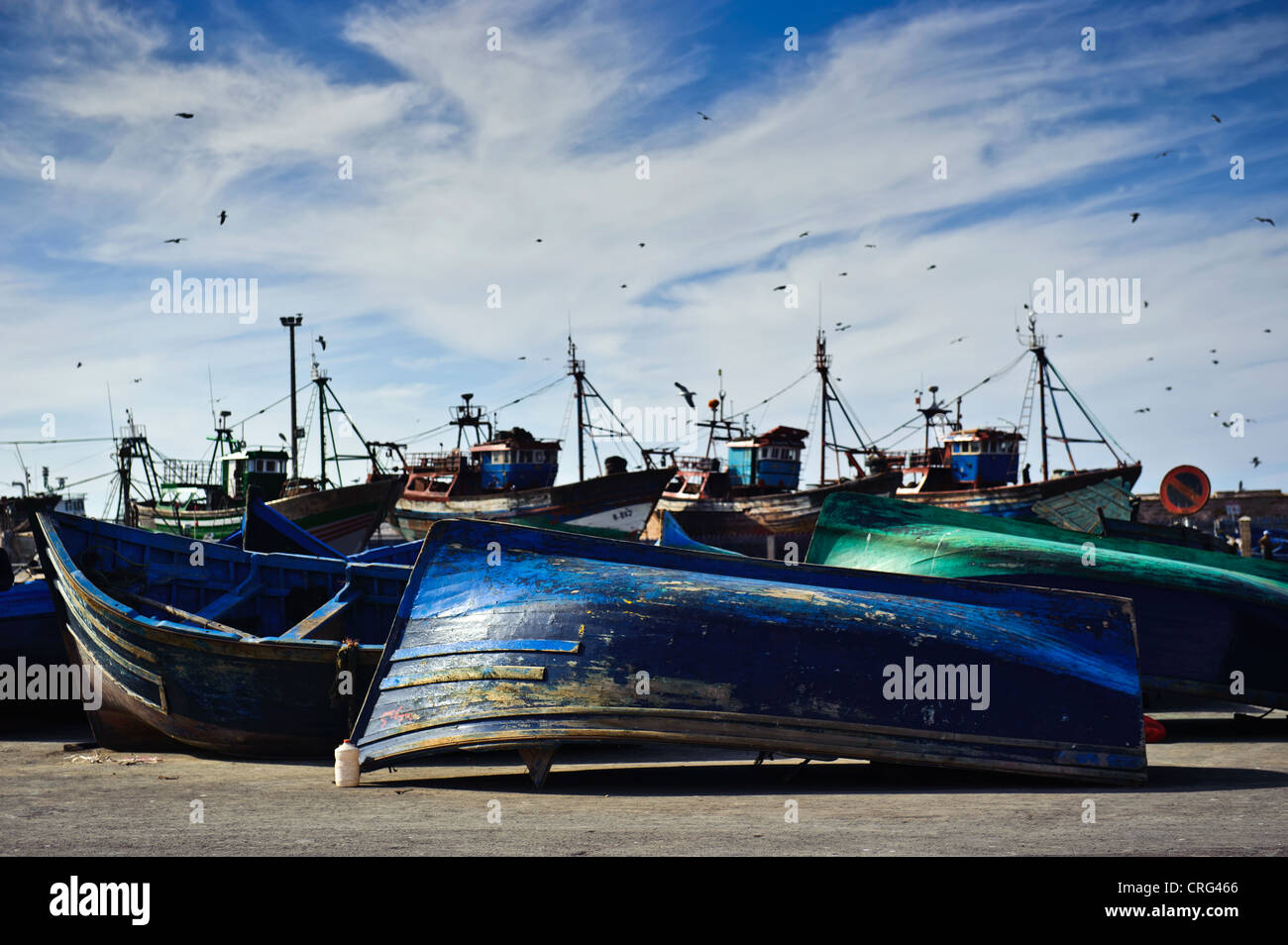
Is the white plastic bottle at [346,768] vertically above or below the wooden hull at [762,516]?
below

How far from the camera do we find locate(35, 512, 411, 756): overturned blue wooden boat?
43.8 ft

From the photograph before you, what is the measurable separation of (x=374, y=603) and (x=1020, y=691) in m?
9.93

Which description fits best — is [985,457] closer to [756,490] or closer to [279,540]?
[756,490]

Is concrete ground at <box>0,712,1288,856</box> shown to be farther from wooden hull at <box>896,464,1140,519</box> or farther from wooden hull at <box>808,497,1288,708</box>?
wooden hull at <box>896,464,1140,519</box>

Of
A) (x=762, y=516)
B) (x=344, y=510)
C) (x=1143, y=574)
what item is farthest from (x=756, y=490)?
(x=1143, y=574)

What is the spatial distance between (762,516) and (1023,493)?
11271 millimetres

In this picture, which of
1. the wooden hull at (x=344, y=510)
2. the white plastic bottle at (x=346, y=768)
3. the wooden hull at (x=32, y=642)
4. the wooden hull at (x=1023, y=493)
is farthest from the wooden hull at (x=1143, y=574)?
the wooden hull at (x=344, y=510)

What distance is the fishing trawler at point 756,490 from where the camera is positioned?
46000 millimetres

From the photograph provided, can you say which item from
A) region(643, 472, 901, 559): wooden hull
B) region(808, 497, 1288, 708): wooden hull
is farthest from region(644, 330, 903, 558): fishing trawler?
region(808, 497, 1288, 708): wooden hull

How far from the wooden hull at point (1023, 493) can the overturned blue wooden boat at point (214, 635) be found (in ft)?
92.4

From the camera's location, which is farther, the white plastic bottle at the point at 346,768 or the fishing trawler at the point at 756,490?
the fishing trawler at the point at 756,490

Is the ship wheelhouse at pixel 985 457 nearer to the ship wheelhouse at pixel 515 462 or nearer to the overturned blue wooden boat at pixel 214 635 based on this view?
the ship wheelhouse at pixel 515 462

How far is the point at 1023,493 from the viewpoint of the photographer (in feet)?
135

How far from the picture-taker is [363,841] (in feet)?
26.3
